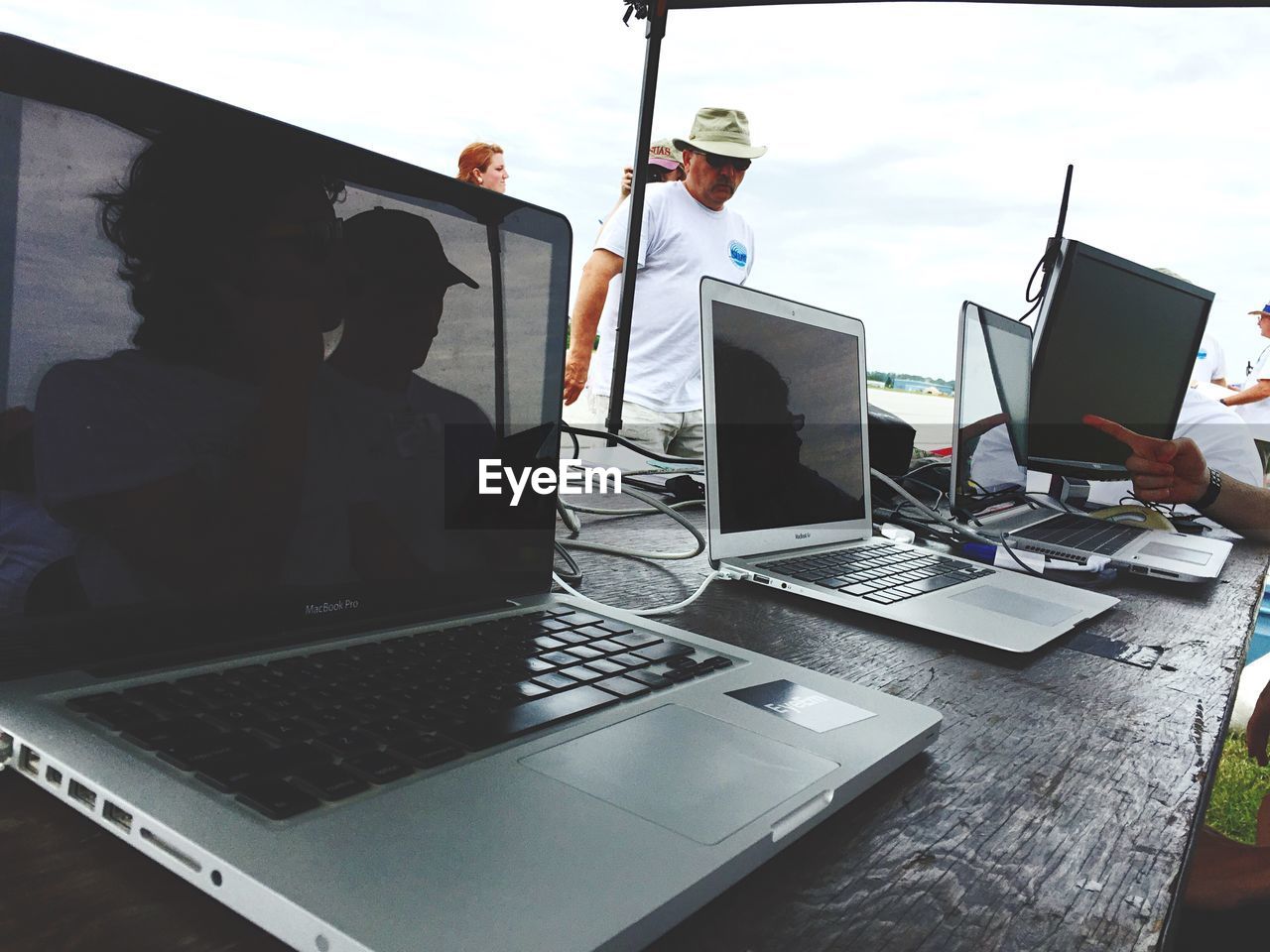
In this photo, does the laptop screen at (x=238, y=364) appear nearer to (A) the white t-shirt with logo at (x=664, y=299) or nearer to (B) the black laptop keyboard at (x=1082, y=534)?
(B) the black laptop keyboard at (x=1082, y=534)

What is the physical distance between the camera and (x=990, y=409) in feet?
5.24

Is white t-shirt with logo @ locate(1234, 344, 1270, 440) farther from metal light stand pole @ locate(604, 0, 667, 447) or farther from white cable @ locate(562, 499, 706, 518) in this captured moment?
white cable @ locate(562, 499, 706, 518)

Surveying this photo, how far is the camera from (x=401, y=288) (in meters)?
0.59

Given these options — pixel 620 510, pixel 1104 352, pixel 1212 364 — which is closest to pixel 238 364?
pixel 620 510

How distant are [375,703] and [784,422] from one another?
76 centimetres

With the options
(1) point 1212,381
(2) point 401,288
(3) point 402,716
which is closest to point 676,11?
(2) point 401,288

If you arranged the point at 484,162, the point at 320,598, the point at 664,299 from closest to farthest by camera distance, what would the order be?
1. the point at 320,598
2. the point at 664,299
3. the point at 484,162

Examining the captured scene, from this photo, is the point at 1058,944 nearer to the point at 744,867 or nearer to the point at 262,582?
the point at 744,867

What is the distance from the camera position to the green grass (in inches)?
70.6

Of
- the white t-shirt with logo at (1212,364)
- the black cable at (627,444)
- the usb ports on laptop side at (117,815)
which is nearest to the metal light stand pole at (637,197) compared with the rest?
the black cable at (627,444)

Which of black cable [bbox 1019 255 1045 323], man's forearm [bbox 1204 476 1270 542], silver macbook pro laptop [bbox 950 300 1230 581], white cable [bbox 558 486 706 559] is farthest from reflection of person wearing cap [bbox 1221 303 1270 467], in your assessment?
white cable [bbox 558 486 706 559]

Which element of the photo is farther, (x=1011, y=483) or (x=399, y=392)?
(x=1011, y=483)

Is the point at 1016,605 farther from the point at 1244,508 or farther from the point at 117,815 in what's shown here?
the point at 1244,508

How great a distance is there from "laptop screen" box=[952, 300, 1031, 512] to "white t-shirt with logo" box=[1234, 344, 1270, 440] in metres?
2.46
